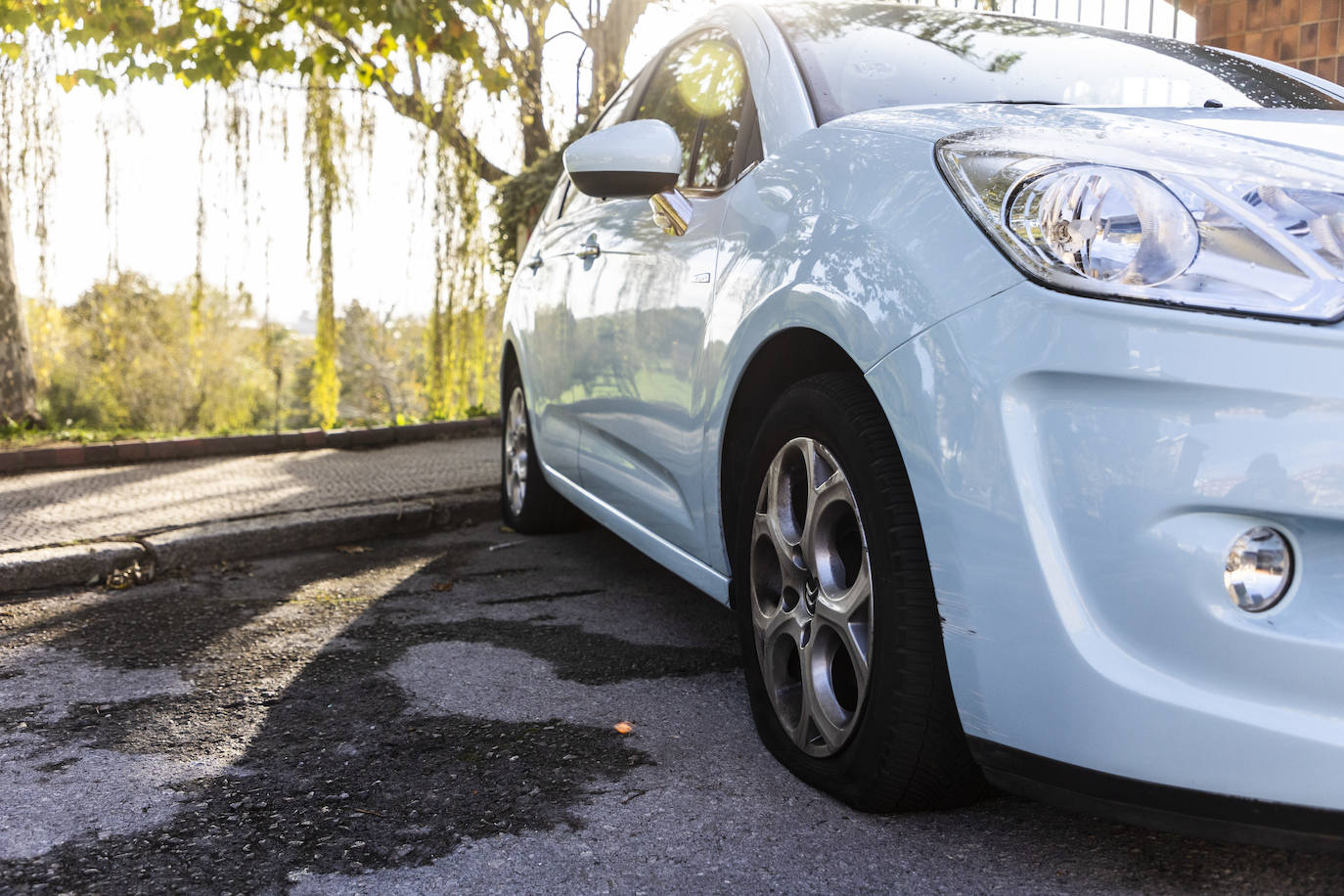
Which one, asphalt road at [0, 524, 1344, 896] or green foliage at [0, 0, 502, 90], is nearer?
asphalt road at [0, 524, 1344, 896]

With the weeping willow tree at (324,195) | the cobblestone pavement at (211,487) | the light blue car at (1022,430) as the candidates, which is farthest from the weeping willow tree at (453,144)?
the light blue car at (1022,430)

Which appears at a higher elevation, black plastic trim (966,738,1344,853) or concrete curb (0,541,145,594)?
black plastic trim (966,738,1344,853)

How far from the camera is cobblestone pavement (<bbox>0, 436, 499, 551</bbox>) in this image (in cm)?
483

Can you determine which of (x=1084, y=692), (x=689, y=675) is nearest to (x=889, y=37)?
(x=689, y=675)

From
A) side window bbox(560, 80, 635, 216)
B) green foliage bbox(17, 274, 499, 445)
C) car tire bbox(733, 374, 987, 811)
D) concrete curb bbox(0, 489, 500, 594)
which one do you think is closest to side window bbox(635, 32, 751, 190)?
side window bbox(560, 80, 635, 216)

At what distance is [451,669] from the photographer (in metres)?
3.07

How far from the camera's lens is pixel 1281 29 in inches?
208

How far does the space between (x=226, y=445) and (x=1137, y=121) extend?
6.60 meters

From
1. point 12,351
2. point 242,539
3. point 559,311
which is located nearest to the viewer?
point 559,311

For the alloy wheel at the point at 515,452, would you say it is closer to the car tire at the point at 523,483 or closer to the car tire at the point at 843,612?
the car tire at the point at 523,483

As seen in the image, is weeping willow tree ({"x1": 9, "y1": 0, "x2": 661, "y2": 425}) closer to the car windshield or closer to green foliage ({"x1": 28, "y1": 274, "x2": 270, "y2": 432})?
the car windshield

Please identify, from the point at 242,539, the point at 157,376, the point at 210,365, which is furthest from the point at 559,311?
the point at 157,376

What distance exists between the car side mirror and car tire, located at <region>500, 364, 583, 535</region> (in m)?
1.85

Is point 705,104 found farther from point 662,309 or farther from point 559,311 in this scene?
point 559,311
